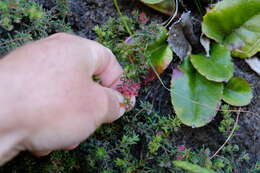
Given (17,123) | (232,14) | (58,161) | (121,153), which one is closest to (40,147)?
(17,123)

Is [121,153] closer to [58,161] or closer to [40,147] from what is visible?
[58,161]

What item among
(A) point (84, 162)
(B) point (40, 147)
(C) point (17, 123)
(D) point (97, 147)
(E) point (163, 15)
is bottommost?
(A) point (84, 162)

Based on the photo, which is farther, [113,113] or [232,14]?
[232,14]

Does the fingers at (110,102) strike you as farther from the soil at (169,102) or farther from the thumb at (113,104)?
the soil at (169,102)

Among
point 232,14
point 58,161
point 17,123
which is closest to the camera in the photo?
point 17,123

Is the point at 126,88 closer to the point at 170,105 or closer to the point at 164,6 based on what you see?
the point at 170,105

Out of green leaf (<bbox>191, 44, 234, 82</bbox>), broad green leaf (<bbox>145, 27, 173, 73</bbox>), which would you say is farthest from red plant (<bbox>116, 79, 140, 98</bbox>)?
green leaf (<bbox>191, 44, 234, 82</bbox>)

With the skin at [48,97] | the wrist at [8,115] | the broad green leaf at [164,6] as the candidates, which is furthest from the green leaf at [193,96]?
the wrist at [8,115]
